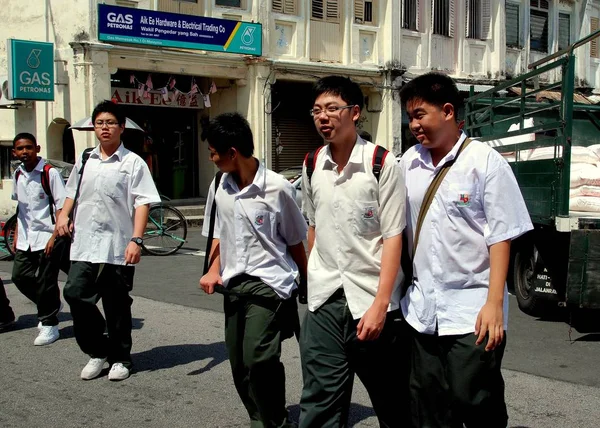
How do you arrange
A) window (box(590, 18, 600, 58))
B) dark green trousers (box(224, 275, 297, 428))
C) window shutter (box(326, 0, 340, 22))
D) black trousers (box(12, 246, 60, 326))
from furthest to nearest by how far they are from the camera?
window (box(590, 18, 600, 58)), window shutter (box(326, 0, 340, 22)), black trousers (box(12, 246, 60, 326)), dark green trousers (box(224, 275, 297, 428))

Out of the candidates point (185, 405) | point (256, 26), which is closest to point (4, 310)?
point (185, 405)

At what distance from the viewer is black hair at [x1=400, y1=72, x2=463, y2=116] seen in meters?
3.23

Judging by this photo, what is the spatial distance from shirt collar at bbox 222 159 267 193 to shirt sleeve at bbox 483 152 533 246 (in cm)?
136

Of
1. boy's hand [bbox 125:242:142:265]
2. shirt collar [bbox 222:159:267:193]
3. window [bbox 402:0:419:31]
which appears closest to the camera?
shirt collar [bbox 222:159:267:193]

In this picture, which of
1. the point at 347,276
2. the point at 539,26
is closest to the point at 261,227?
the point at 347,276

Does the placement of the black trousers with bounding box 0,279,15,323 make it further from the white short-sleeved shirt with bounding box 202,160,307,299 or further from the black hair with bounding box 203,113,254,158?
the black hair with bounding box 203,113,254,158

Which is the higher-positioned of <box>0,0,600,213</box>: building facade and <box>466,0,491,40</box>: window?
<box>466,0,491,40</box>: window

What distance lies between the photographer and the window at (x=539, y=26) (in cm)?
2484

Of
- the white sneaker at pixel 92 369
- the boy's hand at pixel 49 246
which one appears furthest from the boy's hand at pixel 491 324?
the boy's hand at pixel 49 246

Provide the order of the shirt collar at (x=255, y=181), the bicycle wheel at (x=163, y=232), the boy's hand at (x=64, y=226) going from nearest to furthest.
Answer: the shirt collar at (x=255, y=181) → the boy's hand at (x=64, y=226) → the bicycle wheel at (x=163, y=232)

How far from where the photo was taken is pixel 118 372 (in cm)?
554

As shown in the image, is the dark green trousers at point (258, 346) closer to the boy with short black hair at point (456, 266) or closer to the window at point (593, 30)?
the boy with short black hair at point (456, 266)

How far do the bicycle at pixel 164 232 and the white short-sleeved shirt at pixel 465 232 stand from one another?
32.1 ft

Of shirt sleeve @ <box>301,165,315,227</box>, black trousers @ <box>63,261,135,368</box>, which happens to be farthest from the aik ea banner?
shirt sleeve @ <box>301,165,315,227</box>
